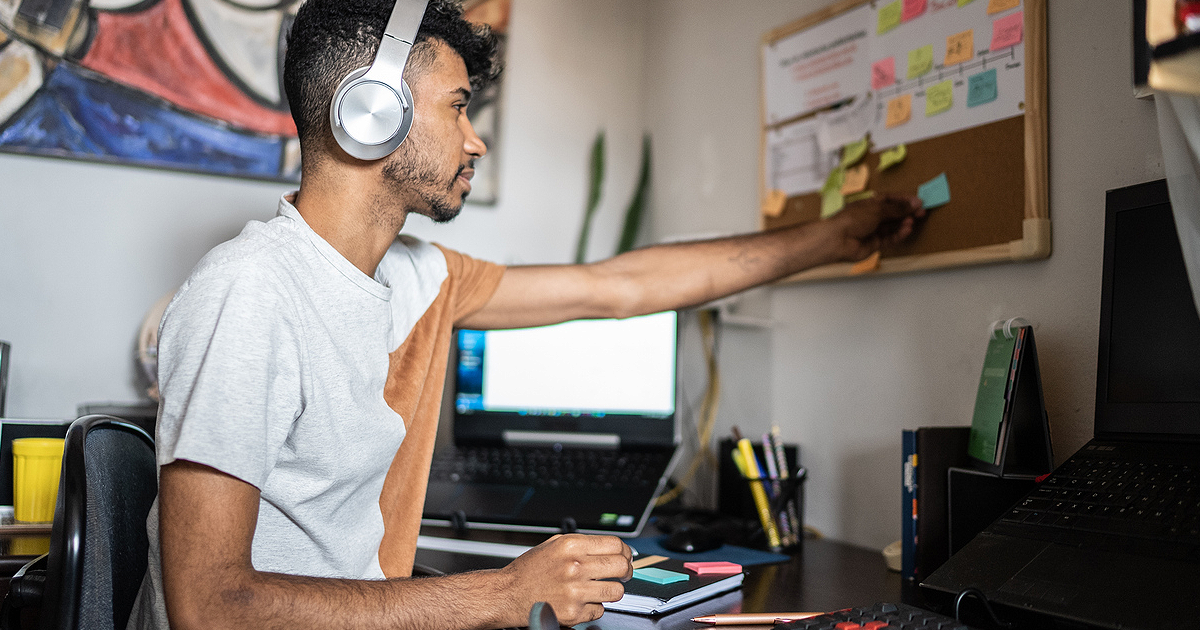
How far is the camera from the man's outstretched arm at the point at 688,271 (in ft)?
4.37

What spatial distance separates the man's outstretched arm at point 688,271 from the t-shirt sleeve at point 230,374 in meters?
0.47

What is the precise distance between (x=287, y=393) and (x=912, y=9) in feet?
3.84

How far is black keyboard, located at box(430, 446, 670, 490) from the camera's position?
1.55 metres

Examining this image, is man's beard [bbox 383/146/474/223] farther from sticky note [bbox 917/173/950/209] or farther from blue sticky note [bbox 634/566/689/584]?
sticky note [bbox 917/173/950/209]

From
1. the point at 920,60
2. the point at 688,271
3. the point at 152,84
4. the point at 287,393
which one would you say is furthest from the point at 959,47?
the point at 152,84

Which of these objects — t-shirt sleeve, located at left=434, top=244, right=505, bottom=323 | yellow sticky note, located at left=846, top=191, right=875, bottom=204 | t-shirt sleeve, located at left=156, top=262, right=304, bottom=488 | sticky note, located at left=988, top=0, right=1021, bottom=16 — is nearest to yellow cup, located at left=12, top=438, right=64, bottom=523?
t-shirt sleeve, located at left=156, top=262, right=304, bottom=488

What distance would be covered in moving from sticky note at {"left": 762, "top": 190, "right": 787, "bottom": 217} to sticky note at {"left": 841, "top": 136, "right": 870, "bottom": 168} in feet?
0.55

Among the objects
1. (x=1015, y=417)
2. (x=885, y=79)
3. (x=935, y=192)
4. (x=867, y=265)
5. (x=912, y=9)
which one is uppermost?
(x=912, y=9)

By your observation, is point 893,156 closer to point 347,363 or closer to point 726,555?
point 726,555

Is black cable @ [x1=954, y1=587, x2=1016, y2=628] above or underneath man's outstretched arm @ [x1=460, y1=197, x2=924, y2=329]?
underneath

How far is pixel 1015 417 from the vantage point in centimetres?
105

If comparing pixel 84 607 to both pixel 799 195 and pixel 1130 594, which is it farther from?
pixel 799 195

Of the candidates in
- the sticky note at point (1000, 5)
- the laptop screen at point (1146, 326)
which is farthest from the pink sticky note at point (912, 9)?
the laptop screen at point (1146, 326)

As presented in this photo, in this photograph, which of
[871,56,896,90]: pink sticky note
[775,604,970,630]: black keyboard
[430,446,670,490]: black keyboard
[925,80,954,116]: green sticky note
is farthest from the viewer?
[430,446,670,490]: black keyboard
